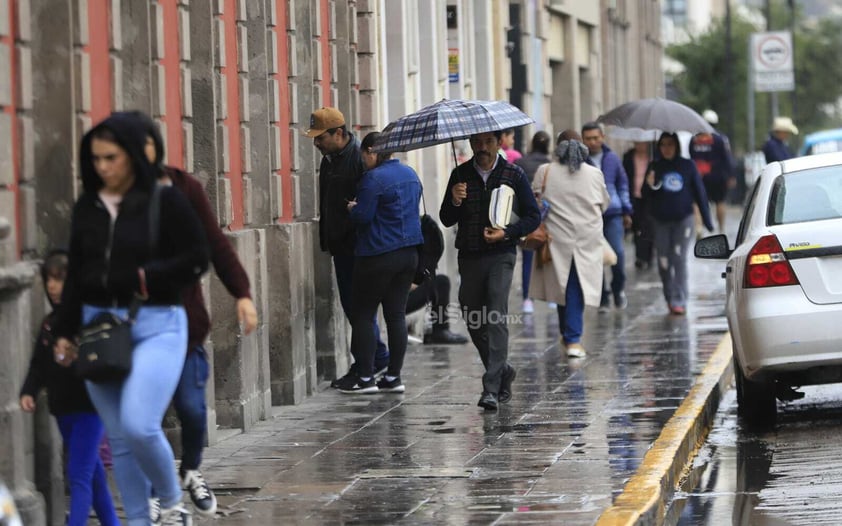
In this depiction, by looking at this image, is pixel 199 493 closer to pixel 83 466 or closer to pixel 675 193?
pixel 83 466

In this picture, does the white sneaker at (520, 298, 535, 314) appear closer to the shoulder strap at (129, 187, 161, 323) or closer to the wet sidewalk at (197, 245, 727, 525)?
the wet sidewalk at (197, 245, 727, 525)

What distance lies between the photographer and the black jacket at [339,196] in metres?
13.4

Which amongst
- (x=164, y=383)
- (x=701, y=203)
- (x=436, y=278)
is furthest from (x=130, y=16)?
(x=701, y=203)

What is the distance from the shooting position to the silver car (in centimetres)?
1101

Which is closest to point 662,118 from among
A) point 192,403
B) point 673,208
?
point 673,208

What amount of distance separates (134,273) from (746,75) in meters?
69.9

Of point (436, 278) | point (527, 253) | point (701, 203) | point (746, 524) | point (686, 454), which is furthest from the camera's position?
point (527, 253)

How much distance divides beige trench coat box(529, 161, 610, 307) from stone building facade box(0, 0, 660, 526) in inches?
64.6

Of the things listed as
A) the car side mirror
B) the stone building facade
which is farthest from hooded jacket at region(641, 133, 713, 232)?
the car side mirror

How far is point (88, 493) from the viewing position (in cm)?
765

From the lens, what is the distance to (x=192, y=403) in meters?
7.88

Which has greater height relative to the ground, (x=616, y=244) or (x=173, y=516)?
(x=616, y=244)

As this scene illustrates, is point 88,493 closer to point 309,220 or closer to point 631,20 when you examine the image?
point 309,220

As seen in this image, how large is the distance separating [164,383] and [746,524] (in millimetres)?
3028
